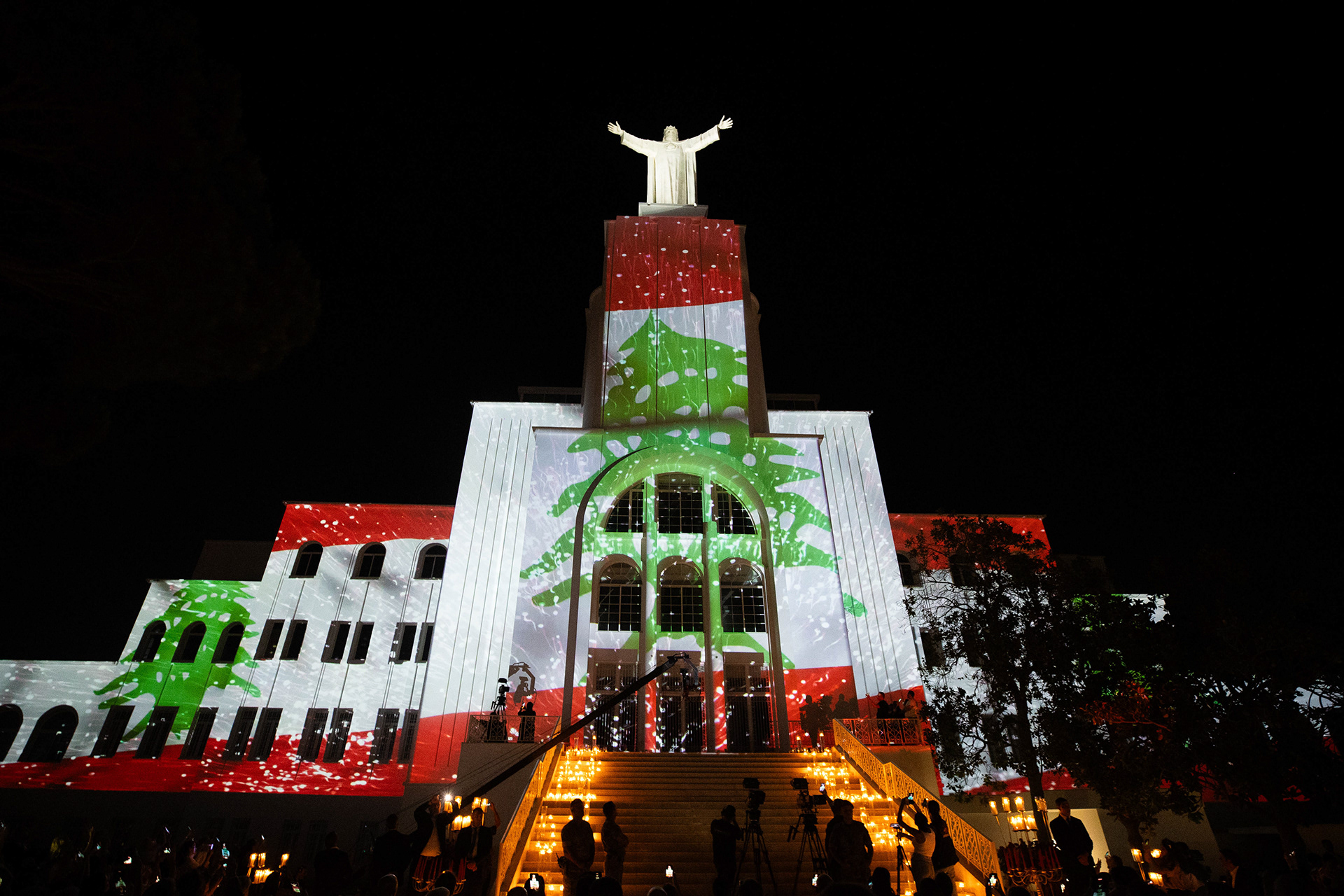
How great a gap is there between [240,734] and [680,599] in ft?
40.0

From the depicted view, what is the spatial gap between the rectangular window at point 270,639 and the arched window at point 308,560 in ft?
4.75

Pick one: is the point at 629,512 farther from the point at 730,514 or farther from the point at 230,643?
the point at 230,643

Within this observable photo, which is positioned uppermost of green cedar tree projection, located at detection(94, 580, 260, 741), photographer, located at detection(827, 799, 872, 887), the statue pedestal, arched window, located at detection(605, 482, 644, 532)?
the statue pedestal

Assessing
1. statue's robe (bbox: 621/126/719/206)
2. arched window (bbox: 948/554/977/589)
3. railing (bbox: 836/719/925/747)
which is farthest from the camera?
statue's robe (bbox: 621/126/719/206)

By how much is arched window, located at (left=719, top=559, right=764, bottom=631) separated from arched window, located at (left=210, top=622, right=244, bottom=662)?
539 inches

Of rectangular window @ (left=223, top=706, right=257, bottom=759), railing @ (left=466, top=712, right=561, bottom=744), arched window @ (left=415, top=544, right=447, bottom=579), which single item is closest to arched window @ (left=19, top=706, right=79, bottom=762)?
rectangular window @ (left=223, top=706, right=257, bottom=759)

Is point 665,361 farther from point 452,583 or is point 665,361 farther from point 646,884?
point 646,884

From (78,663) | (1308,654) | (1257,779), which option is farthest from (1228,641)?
(78,663)

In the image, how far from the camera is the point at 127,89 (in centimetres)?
887

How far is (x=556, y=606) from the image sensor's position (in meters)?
18.6

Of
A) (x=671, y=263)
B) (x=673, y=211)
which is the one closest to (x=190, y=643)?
(x=671, y=263)

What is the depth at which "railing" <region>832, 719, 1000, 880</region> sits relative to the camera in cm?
841

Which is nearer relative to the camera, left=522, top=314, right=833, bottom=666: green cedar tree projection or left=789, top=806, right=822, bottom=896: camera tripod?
left=789, top=806, right=822, bottom=896: camera tripod

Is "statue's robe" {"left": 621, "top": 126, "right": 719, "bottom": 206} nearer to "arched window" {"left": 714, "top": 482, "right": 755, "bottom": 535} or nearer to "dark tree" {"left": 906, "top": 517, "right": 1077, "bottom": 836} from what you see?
"arched window" {"left": 714, "top": 482, "right": 755, "bottom": 535}
